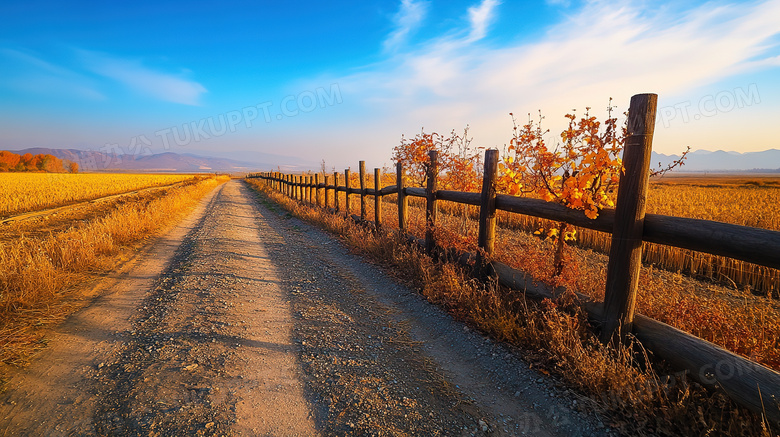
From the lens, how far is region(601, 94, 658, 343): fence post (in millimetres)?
2732

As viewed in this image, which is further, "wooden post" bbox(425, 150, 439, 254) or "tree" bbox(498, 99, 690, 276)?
"wooden post" bbox(425, 150, 439, 254)

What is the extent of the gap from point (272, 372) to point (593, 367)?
2792mm

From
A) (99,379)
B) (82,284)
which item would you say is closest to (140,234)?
(82,284)

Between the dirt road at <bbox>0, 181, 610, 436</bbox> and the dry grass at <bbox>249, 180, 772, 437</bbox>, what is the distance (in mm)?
185

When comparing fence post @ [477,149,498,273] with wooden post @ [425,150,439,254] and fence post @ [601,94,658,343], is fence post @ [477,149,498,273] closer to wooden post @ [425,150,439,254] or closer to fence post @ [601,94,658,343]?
wooden post @ [425,150,439,254]

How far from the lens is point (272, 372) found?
296cm

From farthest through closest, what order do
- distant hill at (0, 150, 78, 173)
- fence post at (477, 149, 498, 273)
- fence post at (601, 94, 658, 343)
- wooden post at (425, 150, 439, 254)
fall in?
distant hill at (0, 150, 78, 173)
wooden post at (425, 150, 439, 254)
fence post at (477, 149, 498, 273)
fence post at (601, 94, 658, 343)

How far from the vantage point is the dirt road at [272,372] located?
7.80 feet

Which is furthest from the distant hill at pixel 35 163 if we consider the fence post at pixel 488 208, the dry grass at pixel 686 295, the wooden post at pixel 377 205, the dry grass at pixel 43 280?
the dry grass at pixel 686 295

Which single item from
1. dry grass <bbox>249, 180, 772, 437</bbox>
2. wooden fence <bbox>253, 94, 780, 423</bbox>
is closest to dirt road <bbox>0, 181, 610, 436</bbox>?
dry grass <bbox>249, 180, 772, 437</bbox>

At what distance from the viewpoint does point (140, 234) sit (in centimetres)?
845

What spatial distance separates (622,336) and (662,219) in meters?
1.11

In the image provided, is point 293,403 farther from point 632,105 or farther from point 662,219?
point 632,105

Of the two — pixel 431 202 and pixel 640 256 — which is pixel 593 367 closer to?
pixel 640 256
